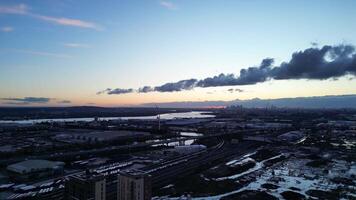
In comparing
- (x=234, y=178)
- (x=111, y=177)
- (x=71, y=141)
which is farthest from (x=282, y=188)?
(x=71, y=141)

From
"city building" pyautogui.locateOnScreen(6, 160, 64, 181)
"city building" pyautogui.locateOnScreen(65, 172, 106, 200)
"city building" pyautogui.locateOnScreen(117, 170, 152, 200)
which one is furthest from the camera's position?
"city building" pyautogui.locateOnScreen(6, 160, 64, 181)

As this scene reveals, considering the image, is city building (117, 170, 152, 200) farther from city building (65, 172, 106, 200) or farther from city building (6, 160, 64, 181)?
city building (6, 160, 64, 181)

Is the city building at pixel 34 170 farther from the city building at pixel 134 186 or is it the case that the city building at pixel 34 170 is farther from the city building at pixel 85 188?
the city building at pixel 134 186

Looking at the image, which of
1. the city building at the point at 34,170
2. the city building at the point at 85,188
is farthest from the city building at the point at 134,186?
the city building at the point at 34,170

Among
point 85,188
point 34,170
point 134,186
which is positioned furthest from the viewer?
point 34,170

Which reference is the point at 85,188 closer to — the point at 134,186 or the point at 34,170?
the point at 134,186

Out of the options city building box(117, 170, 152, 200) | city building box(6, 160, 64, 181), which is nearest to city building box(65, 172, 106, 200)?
city building box(117, 170, 152, 200)

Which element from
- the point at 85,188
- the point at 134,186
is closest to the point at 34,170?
the point at 85,188

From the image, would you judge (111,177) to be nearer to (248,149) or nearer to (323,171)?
(323,171)
